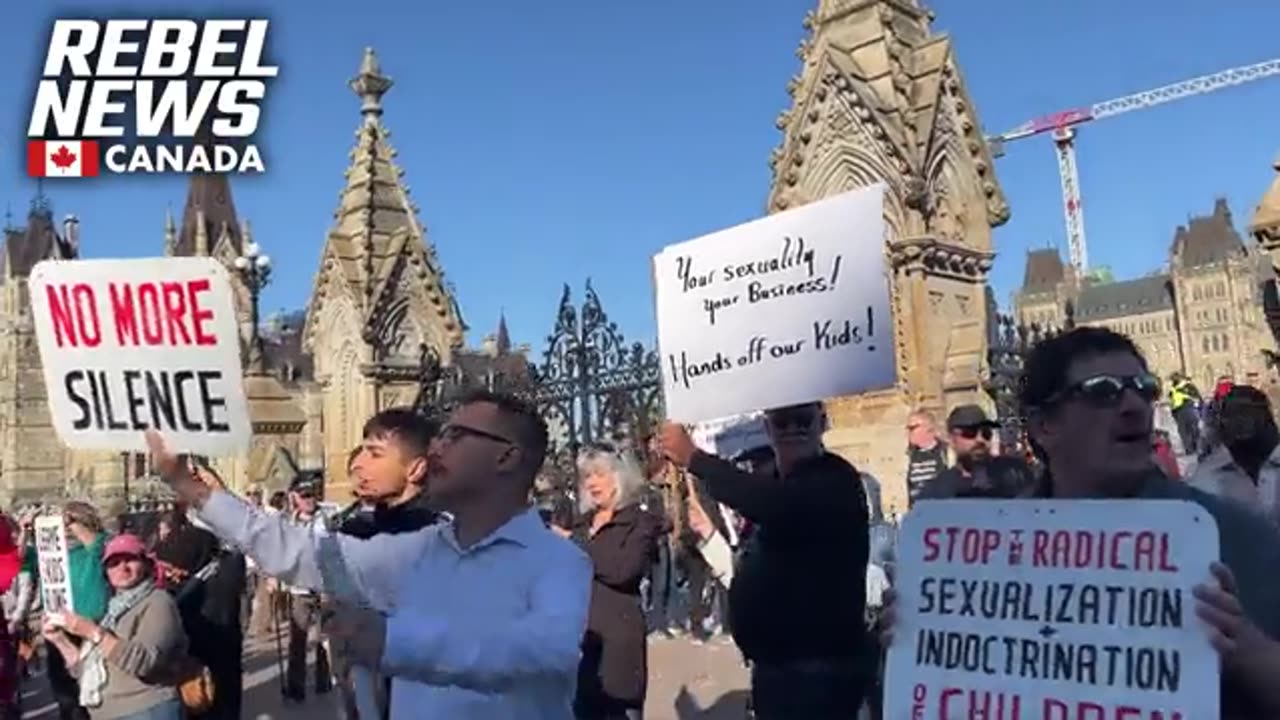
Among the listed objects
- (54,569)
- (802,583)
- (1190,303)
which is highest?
(1190,303)

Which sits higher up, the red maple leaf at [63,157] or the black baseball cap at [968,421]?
the red maple leaf at [63,157]

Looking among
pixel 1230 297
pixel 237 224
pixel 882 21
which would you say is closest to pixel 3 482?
pixel 237 224

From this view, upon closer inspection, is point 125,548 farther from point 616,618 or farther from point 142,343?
point 616,618

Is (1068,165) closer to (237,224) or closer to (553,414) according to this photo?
(237,224)

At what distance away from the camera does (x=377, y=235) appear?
53.1ft

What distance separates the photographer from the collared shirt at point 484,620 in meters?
3.12

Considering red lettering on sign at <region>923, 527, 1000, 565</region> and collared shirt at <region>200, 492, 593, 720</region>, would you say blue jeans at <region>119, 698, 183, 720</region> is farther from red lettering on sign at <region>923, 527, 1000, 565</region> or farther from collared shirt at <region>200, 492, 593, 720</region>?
red lettering on sign at <region>923, 527, 1000, 565</region>

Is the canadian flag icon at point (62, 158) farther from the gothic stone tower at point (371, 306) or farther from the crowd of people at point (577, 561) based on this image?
the crowd of people at point (577, 561)

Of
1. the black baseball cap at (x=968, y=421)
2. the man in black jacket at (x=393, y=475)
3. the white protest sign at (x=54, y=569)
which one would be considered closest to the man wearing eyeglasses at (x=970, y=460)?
the black baseball cap at (x=968, y=421)

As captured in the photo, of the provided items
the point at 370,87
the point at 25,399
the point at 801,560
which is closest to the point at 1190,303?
the point at 25,399

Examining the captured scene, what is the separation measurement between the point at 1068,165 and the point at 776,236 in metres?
158

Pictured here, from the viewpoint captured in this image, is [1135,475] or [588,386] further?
[588,386]

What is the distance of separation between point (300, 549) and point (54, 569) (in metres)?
2.97

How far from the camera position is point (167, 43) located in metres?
14.6
